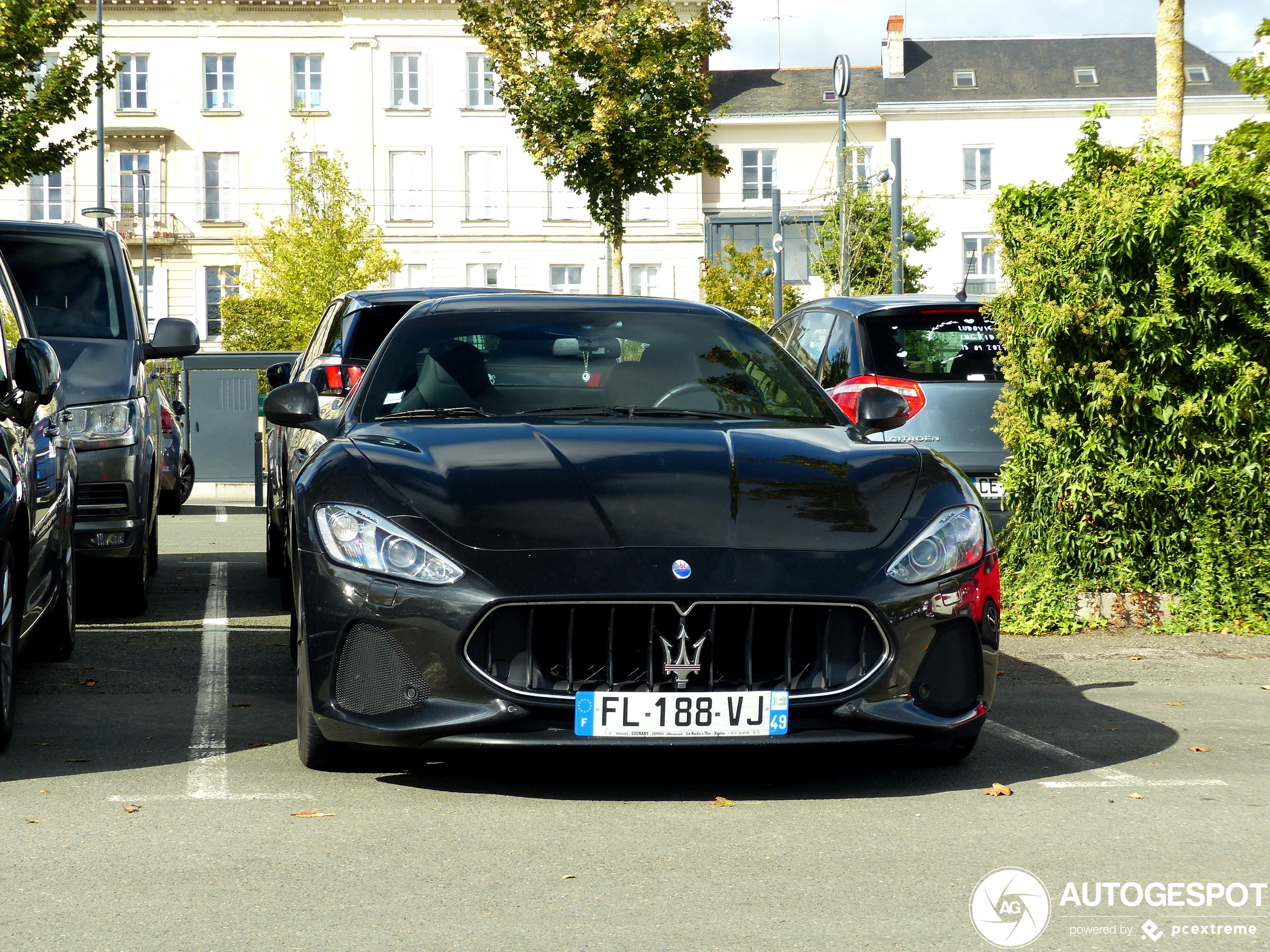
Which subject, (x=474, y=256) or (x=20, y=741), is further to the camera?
(x=474, y=256)

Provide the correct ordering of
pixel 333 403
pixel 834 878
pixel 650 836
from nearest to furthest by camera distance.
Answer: pixel 834 878, pixel 650 836, pixel 333 403

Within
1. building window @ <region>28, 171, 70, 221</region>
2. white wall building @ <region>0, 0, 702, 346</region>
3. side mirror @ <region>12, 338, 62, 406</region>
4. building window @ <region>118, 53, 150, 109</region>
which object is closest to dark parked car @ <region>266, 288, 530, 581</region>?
side mirror @ <region>12, 338, 62, 406</region>

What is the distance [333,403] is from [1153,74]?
62066 millimetres

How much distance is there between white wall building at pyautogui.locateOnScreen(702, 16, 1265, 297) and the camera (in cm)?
6178

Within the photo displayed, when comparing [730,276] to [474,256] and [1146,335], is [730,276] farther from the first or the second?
[1146,335]

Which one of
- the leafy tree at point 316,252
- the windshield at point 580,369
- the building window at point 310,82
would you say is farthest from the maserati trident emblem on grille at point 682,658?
the building window at point 310,82

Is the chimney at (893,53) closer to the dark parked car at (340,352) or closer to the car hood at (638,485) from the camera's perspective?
the dark parked car at (340,352)

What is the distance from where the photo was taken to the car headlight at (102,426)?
8.30 metres

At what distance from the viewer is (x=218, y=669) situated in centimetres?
703

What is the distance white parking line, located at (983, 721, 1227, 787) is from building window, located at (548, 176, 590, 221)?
5427 cm

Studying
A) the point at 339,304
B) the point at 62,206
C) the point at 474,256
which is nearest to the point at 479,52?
the point at 474,256

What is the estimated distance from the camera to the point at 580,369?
19.0 ft

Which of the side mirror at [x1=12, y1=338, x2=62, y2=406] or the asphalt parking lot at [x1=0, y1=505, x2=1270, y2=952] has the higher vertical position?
the side mirror at [x1=12, y1=338, x2=62, y2=406]

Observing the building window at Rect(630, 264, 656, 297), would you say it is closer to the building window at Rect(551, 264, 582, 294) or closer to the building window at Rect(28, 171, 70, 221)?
the building window at Rect(551, 264, 582, 294)
